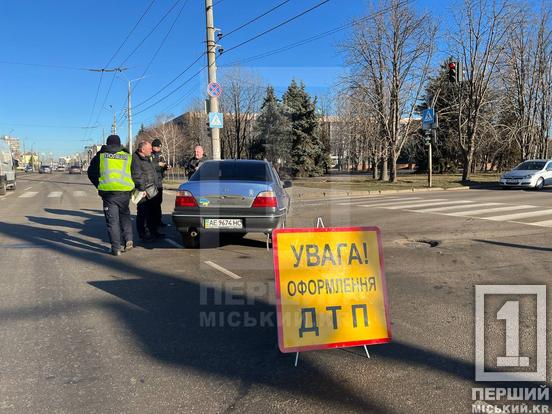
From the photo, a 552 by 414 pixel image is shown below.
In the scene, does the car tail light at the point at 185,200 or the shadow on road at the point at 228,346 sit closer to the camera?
the shadow on road at the point at 228,346

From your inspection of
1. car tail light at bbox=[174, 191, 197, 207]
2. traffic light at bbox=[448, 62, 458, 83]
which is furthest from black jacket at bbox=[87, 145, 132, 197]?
traffic light at bbox=[448, 62, 458, 83]

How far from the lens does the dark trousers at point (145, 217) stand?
333 inches

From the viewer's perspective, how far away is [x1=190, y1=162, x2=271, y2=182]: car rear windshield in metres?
7.54

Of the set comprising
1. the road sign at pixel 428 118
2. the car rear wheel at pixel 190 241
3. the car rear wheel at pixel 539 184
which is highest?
the road sign at pixel 428 118

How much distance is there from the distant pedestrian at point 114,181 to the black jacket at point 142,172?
0.46 meters

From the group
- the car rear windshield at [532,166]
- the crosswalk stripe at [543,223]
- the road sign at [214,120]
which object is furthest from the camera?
the car rear windshield at [532,166]

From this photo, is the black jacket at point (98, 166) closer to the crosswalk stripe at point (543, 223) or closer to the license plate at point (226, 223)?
the license plate at point (226, 223)

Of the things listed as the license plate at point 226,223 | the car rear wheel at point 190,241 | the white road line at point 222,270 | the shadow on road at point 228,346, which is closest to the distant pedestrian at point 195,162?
the car rear wheel at point 190,241

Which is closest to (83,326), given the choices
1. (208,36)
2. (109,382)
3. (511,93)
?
(109,382)

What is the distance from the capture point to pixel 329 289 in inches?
141

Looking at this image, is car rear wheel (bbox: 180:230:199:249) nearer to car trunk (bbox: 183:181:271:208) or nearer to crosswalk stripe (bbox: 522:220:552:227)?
car trunk (bbox: 183:181:271:208)

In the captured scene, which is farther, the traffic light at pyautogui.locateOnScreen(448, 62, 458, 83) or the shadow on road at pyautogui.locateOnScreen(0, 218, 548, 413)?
the traffic light at pyautogui.locateOnScreen(448, 62, 458, 83)

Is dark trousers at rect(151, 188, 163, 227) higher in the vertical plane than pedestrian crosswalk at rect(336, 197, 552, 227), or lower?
higher

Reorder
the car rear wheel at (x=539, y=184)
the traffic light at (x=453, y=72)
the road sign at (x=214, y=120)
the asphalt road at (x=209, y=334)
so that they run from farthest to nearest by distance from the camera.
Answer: the car rear wheel at (x=539, y=184), the traffic light at (x=453, y=72), the road sign at (x=214, y=120), the asphalt road at (x=209, y=334)
